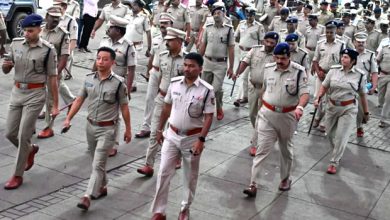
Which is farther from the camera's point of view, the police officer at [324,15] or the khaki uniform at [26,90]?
the police officer at [324,15]

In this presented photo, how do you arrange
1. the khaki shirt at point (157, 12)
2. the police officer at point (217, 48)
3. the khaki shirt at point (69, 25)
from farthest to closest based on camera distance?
the khaki shirt at point (157, 12), the police officer at point (217, 48), the khaki shirt at point (69, 25)

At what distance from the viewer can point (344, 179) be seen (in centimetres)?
861

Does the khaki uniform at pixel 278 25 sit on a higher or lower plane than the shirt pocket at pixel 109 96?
lower

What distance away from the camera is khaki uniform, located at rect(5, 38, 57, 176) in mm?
7145

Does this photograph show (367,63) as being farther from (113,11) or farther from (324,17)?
(324,17)

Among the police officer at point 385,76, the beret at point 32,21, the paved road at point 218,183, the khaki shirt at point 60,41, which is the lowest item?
the paved road at point 218,183

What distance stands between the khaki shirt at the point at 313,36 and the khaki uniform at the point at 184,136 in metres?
7.96

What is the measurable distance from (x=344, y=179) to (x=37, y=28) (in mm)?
4820

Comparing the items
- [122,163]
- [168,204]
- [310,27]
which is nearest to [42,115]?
[122,163]

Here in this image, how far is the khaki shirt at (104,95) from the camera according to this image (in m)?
6.64

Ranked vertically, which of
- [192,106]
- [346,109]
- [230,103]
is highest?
[192,106]

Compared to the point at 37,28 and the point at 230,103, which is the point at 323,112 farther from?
the point at 37,28

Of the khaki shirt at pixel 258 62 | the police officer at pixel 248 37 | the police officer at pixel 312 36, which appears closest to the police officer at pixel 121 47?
the khaki shirt at pixel 258 62

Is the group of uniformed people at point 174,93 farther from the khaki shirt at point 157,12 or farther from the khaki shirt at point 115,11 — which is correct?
the khaki shirt at point 157,12
